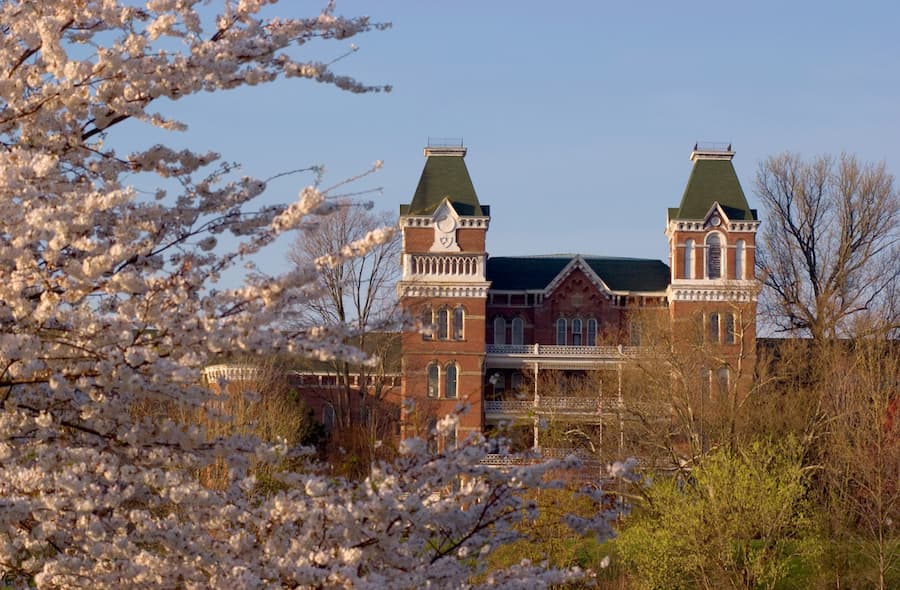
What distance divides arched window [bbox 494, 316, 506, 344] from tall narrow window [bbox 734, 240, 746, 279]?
27.5ft

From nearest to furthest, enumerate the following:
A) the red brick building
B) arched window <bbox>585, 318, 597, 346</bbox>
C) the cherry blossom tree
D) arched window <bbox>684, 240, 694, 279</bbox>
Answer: the cherry blossom tree, the red brick building, arched window <bbox>684, 240, 694, 279</bbox>, arched window <bbox>585, 318, 597, 346</bbox>

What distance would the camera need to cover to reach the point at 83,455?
6.02 metres

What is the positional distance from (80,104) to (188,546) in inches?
80.8

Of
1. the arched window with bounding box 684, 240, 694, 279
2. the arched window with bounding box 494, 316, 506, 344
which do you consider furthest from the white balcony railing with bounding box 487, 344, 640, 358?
the arched window with bounding box 684, 240, 694, 279

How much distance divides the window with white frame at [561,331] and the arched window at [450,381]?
4944mm

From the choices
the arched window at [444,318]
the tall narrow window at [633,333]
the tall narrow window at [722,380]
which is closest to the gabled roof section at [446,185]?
the arched window at [444,318]

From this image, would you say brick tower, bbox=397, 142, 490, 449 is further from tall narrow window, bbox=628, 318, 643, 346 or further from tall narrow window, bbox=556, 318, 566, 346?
tall narrow window, bbox=628, 318, 643, 346

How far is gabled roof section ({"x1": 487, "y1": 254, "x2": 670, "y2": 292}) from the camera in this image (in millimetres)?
47562

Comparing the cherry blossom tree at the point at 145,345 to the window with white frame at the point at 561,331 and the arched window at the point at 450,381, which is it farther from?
the window with white frame at the point at 561,331

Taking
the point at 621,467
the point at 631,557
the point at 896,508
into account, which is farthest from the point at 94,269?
the point at 896,508

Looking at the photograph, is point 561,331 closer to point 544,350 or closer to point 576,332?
point 576,332

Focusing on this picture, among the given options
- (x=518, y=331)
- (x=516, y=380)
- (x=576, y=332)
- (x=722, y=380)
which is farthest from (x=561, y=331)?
(x=722, y=380)

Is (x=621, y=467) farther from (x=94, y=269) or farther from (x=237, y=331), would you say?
(x=94, y=269)

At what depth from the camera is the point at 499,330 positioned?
47.2 m
